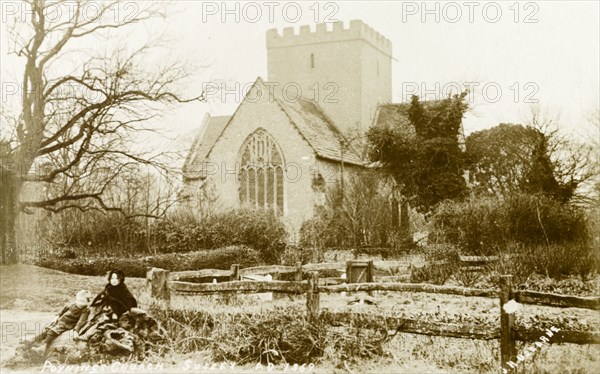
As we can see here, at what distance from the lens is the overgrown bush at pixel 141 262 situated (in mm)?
17609

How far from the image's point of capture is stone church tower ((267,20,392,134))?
111 feet

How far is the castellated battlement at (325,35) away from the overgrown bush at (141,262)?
718 inches

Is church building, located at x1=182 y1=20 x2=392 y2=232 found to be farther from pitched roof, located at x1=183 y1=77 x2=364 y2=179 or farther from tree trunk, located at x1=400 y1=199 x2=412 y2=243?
tree trunk, located at x1=400 y1=199 x2=412 y2=243

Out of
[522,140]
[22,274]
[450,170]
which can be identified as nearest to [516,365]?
[22,274]

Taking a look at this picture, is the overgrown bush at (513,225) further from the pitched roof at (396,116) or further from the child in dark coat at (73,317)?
the child in dark coat at (73,317)

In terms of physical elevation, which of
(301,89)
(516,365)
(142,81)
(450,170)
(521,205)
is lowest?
(516,365)

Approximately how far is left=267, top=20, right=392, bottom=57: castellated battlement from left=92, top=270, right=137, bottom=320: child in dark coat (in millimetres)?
26320

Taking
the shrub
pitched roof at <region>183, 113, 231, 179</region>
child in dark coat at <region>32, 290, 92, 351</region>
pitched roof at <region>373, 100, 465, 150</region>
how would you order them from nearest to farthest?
child in dark coat at <region>32, 290, 92, 351</region>
the shrub
pitched roof at <region>373, 100, 465, 150</region>
pitched roof at <region>183, 113, 231, 179</region>

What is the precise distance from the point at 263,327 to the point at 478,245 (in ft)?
39.6

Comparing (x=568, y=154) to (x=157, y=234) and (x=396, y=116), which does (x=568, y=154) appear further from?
(x=157, y=234)

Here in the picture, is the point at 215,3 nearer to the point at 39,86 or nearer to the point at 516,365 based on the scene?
the point at 39,86

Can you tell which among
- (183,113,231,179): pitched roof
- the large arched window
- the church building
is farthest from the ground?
(183,113,231,179): pitched roof

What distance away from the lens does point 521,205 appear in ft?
61.1

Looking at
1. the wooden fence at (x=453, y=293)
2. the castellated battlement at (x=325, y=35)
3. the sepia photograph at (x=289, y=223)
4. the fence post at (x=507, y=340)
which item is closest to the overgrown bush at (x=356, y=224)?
the sepia photograph at (x=289, y=223)
